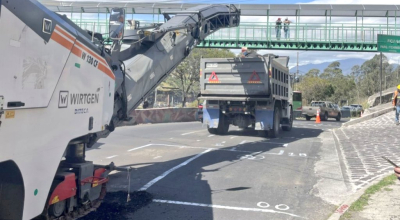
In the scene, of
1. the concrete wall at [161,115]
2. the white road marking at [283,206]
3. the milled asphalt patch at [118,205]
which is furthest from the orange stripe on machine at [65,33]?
the concrete wall at [161,115]

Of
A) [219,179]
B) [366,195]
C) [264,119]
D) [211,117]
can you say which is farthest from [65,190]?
[211,117]

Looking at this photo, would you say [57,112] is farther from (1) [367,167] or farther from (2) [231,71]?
(2) [231,71]

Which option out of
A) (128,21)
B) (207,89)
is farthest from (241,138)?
(128,21)

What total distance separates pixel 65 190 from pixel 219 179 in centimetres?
409

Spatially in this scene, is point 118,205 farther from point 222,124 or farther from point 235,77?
point 222,124

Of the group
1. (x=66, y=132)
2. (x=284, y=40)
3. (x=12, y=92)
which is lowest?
(x=66, y=132)

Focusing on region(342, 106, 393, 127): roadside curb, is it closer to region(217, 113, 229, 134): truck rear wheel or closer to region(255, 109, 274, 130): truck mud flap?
region(255, 109, 274, 130): truck mud flap

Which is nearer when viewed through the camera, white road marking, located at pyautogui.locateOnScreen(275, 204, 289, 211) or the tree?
white road marking, located at pyautogui.locateOnScreen(275, 204, 289, 211)

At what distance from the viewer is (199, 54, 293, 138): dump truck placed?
1483 cm

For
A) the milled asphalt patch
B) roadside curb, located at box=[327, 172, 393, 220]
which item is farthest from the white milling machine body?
roadside curb, located at box=[327, 172, 393, 220]

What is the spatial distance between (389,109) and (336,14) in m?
10.9

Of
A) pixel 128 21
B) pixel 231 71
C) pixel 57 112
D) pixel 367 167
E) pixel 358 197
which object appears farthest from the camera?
pixel 231 71

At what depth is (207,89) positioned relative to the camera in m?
15.7

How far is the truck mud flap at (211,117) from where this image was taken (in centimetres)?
1587
